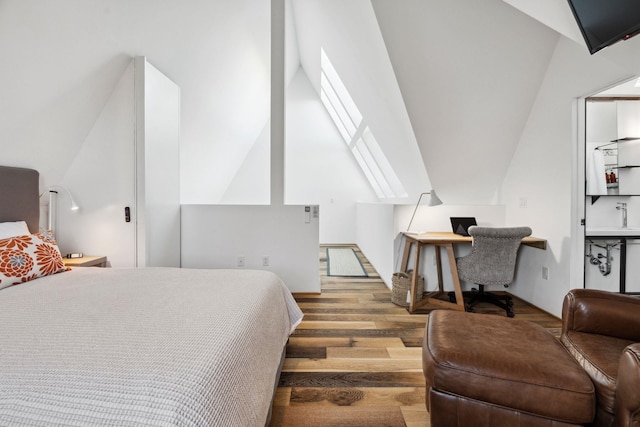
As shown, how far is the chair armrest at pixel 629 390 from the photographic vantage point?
2.97 feet

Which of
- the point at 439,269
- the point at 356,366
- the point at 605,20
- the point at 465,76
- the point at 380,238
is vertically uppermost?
the point at 465,76

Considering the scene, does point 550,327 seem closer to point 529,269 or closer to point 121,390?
point 529,269

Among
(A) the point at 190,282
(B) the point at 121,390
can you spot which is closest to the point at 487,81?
(A) the point at 190,282

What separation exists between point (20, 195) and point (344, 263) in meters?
Answer: 3.88

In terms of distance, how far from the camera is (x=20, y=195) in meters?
2.07

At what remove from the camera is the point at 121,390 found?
720 millimetres

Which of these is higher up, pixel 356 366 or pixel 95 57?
pixel 95 57

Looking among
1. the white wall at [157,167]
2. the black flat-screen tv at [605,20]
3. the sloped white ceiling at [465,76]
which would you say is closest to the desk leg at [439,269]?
the sloped white ceiling at [465,76]

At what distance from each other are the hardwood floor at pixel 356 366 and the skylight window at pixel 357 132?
2.20 meters

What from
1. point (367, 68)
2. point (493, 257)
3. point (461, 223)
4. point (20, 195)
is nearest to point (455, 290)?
point (493, 257)

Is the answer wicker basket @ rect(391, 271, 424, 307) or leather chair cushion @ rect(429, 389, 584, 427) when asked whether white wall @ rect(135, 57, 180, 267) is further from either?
leather chair cushion @ rect(429, 389, 584, 427)

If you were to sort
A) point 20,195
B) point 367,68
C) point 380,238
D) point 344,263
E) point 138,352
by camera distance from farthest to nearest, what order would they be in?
1. point 344,263
2. point 380,238
3. point 367,68
4. point 20,195
5. point 138,352

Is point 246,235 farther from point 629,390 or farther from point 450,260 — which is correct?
point 629,390

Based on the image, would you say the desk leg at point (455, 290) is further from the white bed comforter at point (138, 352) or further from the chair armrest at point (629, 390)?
the chair armrest at point (629, 390)
